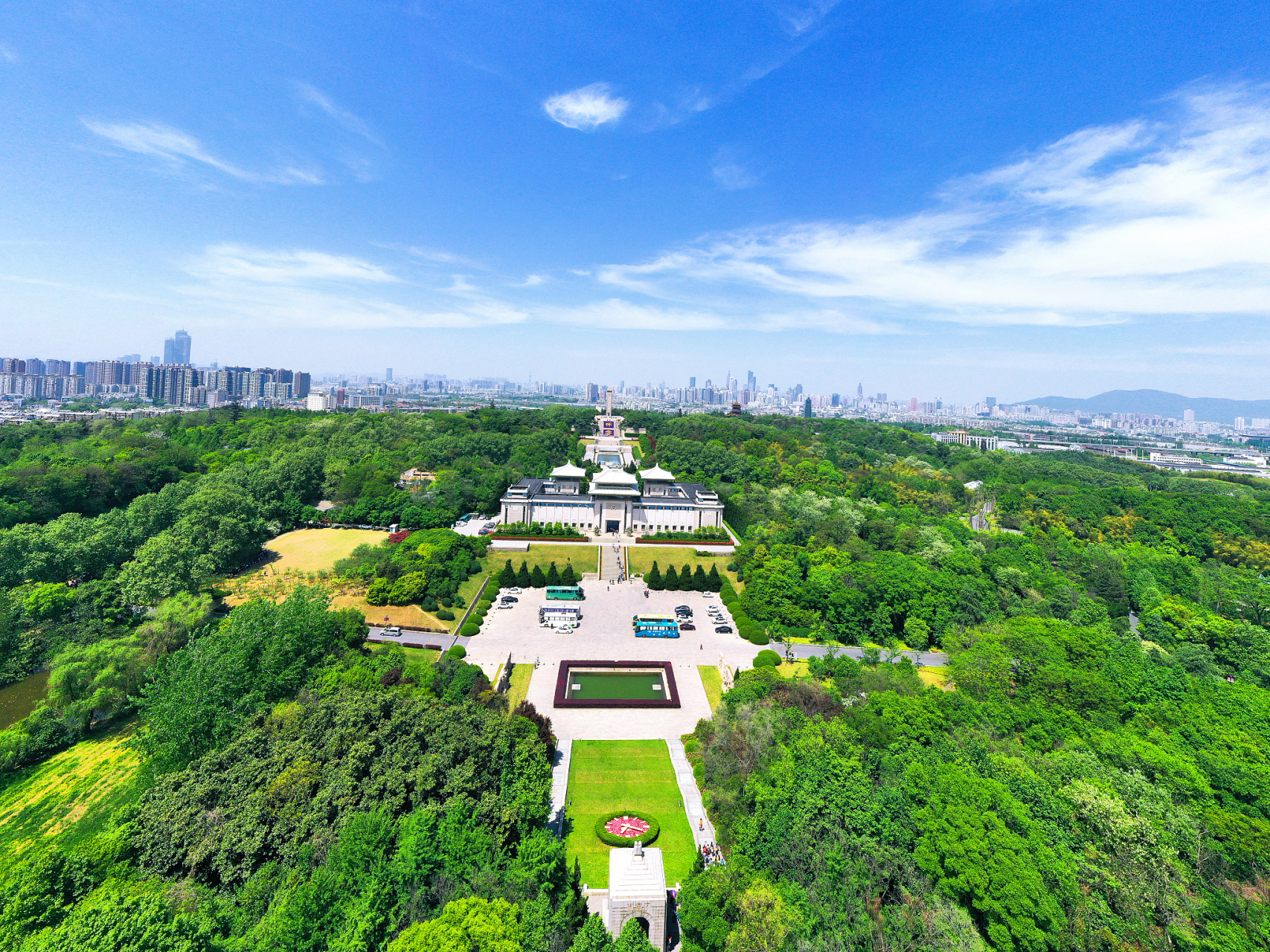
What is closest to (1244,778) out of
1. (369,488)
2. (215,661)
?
(215,661)

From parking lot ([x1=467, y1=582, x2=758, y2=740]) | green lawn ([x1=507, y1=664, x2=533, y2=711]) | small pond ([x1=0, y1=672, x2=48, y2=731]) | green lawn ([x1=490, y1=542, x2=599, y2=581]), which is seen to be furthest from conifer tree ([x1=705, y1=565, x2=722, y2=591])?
small pond ([x1=0, y1=672, x2=48, y2=731])

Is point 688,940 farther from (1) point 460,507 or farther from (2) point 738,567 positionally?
(1) point 460,507

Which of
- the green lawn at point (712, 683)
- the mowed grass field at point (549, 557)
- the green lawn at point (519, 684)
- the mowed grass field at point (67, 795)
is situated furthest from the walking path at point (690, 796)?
the mowed grass field at point (549, 557)

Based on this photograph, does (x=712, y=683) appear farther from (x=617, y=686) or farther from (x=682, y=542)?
(x=682, y=542)

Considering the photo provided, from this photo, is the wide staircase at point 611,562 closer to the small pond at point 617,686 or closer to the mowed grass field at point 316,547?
the small pond at point 617,686

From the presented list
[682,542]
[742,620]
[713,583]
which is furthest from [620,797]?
[682,542]

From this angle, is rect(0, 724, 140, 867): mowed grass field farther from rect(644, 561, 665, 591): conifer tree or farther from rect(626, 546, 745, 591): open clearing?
rect(626, 546, 745, 591): open clearing

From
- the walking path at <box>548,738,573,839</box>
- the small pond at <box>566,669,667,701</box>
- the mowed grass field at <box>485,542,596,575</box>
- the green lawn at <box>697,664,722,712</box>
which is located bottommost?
the walking path at <box>548,738,573,839</box>
